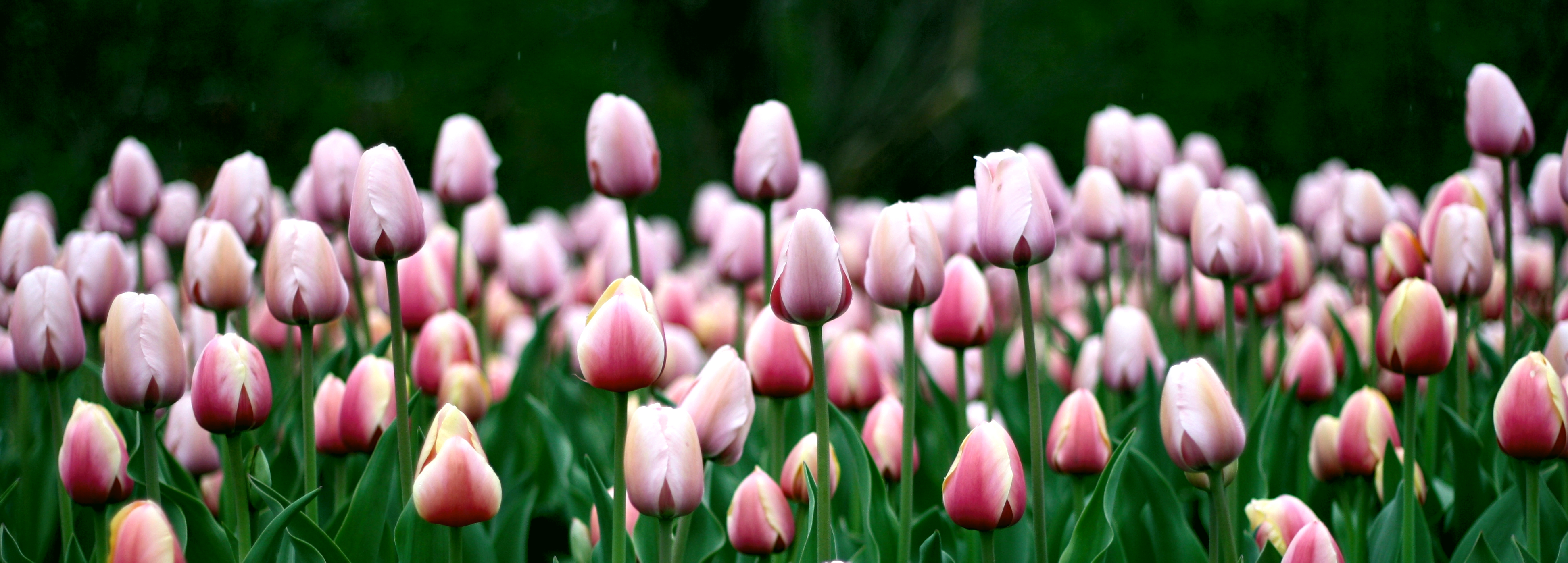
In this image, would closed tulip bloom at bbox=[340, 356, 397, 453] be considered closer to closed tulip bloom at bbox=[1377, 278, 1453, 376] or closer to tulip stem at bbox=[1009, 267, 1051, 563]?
tulip stem at bbox=[1009, 267, 1051, 563]

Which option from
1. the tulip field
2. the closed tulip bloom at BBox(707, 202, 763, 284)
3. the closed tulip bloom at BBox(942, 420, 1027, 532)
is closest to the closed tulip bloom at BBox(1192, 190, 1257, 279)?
the tulip field

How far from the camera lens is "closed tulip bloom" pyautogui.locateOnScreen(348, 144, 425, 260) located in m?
1.32

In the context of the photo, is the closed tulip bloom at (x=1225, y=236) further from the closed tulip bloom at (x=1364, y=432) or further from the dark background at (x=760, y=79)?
the dark background at (x=760, y=79)

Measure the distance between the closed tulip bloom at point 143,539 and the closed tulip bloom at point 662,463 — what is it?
1.66 ft

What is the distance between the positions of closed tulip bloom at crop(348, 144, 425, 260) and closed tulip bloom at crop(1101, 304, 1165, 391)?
1221 mm

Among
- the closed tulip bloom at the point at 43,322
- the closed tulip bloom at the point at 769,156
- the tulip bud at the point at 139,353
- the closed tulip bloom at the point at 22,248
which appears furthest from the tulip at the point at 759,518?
the closed tulip bloom at the point at 22,248

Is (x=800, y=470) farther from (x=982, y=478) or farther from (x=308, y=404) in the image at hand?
(x=308, y=404)

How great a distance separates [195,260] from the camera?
165cm

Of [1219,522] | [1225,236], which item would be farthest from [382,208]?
[1225,236]

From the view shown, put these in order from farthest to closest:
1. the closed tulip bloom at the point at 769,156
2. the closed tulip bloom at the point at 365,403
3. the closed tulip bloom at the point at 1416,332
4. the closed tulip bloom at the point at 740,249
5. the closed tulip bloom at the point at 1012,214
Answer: the closed tulip bloom at the point at 740,249
the closed tulip bloom at the point at 769,156
the closed tulip bloom at the point at 365,403
the closed tulip bloom at the point at 1416,332
the closed tulip bloom at the point at 1012,214

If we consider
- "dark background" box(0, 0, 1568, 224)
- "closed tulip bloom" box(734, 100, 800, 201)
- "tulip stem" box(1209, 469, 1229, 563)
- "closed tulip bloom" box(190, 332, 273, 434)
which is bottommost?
"tulip stem" box(1209, 469, 1229, 563)

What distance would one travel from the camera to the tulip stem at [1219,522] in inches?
50.3

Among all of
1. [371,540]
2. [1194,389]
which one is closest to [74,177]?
[371,540]

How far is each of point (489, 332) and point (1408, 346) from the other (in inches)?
98.0
